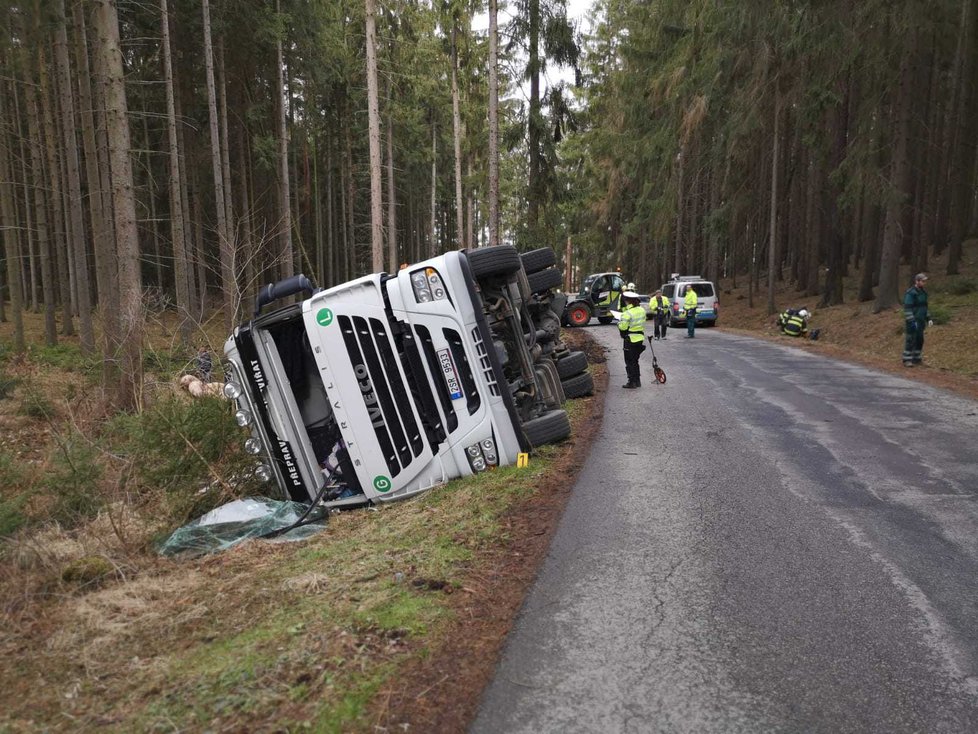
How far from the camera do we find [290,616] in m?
3.88

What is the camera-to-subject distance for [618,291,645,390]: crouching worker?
1123 centimetres

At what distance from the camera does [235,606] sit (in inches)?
164

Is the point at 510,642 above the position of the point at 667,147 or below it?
below

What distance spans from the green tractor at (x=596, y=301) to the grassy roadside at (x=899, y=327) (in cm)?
480

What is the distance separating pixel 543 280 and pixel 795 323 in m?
14.0

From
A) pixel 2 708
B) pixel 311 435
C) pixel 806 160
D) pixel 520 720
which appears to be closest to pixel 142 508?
pixel 311 435

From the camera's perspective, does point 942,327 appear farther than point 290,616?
Yes

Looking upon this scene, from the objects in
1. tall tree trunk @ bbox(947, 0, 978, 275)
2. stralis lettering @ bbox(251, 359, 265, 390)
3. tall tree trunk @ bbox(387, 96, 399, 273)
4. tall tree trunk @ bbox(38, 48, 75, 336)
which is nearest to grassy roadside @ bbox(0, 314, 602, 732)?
stralis lettering @ bbox(251, 359, 265, 390)

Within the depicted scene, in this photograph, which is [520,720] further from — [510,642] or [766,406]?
[766,406]

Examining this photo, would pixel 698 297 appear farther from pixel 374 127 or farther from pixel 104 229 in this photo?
pixel 104 229

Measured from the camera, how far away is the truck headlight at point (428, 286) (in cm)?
641

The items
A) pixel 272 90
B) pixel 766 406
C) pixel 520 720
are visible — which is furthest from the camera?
pixel 272 90

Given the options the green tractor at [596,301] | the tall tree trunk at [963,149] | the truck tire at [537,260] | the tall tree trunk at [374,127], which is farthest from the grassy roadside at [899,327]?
the tall tree trunk at [374,127]

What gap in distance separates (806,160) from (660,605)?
29.8 metres
